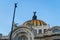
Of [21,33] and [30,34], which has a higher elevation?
[21,33]

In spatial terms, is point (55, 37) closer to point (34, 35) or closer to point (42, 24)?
point (34, 35)

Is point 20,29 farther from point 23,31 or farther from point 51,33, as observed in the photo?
point 51,33

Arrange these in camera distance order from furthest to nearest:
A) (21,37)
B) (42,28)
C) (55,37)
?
(42,28), (21,37), (55,37)

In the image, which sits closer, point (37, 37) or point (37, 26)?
point (37, 37)

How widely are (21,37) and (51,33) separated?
18.9ft

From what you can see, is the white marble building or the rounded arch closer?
the white marble building

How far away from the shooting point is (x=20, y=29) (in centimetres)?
4416

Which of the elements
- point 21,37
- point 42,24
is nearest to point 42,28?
point 42,24

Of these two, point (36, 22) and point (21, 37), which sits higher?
point (36, 22)

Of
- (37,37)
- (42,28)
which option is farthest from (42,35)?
(42,28)

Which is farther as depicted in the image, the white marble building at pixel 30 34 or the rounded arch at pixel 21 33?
the rounded arch at pixel 21 33

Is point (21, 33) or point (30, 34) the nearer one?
point (30, 34)

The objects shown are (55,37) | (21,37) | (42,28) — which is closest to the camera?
(55,37)

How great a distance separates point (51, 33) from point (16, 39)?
21.4ft
